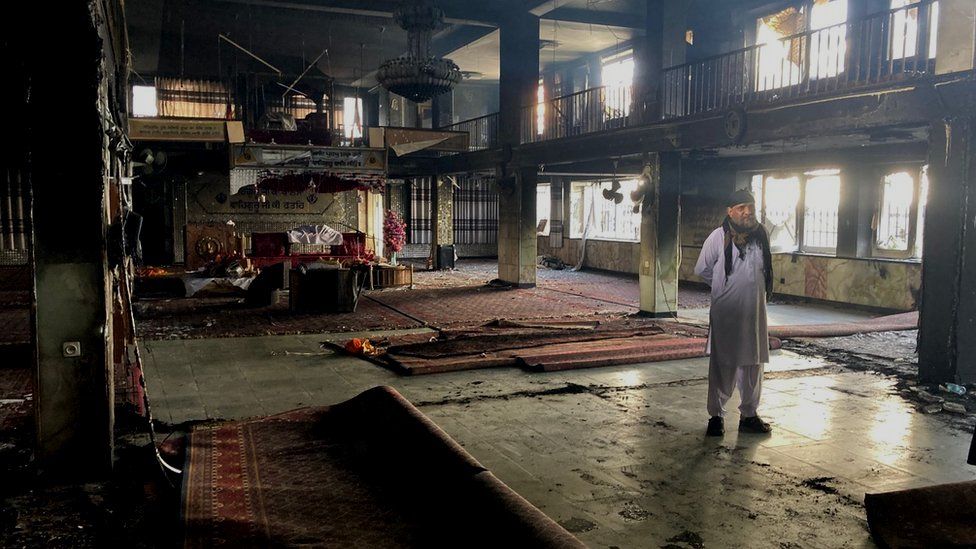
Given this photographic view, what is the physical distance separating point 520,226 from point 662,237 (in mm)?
4771

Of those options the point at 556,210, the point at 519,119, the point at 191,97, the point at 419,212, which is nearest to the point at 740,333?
the point at 519,119

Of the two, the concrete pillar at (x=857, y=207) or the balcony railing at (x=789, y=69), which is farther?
the concrete pillar at (x=857, y=207)

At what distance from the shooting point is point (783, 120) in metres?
9.44

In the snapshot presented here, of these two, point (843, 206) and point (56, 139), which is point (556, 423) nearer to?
point (56, 139)

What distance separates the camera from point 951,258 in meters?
7.39

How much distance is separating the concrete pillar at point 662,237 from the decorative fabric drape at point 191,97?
12.9 m

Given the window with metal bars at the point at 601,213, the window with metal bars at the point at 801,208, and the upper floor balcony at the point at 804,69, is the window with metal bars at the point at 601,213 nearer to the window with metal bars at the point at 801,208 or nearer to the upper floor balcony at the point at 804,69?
the window with metal bars at the point at 801,208

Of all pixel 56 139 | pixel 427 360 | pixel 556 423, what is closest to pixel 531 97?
pixel 427 360

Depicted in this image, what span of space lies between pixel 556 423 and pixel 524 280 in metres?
10.5

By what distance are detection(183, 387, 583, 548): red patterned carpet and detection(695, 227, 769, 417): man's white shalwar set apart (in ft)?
7.50

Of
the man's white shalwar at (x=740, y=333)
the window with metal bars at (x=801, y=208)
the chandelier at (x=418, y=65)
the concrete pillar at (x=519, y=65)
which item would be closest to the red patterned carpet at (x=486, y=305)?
the chandelier at (x=418, y=65)

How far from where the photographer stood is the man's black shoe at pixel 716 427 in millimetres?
5531

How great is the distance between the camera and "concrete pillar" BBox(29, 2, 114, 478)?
4355 millimetres

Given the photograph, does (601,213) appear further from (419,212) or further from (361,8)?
(361,8)
